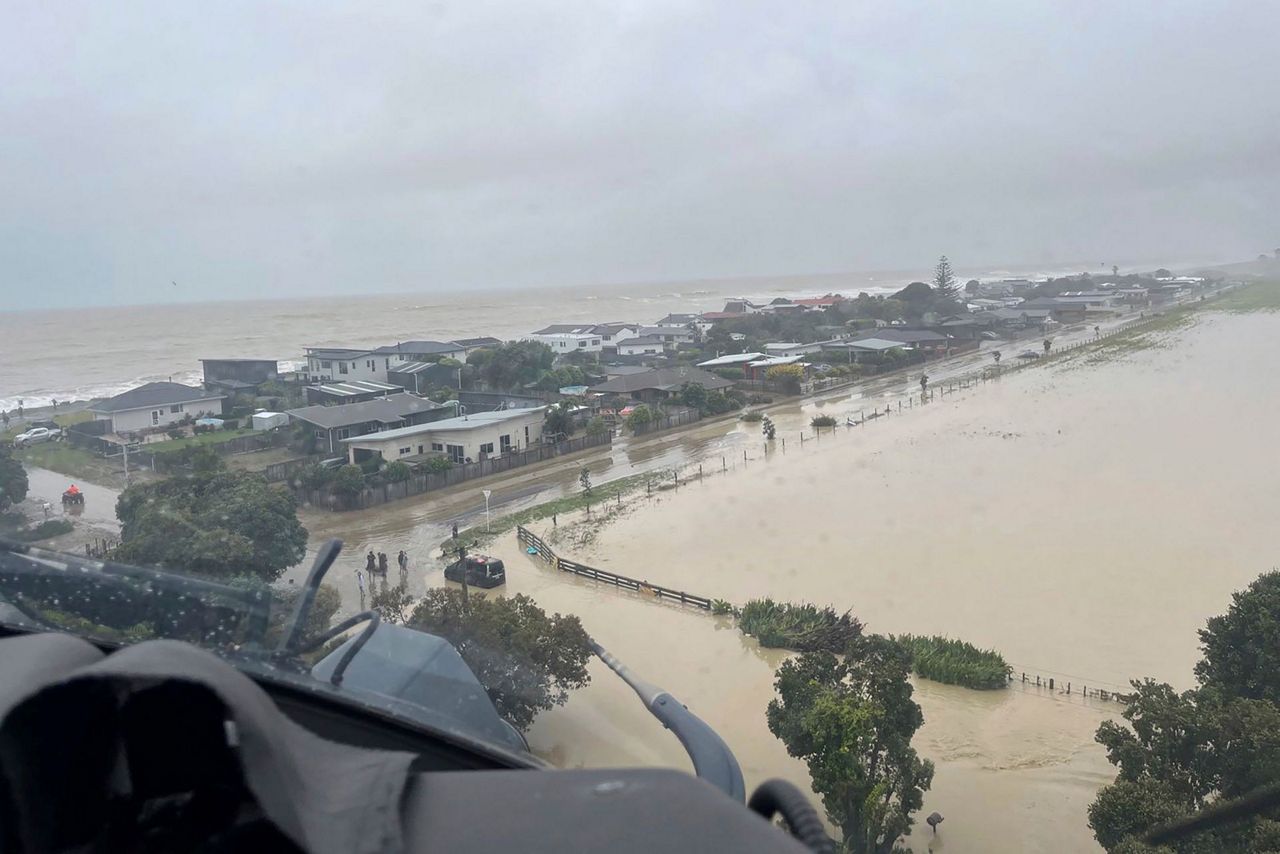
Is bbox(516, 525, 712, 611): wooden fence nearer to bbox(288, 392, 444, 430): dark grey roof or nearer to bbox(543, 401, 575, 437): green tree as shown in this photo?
bbox(288, 392, 444, 430): dark grey roof

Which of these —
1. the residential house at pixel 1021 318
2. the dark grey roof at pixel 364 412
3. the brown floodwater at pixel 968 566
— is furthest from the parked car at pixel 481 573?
the residential house at pixel 1021 318

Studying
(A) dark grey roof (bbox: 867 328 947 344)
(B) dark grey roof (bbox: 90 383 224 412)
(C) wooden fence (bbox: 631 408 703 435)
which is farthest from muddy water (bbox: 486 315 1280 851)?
(A) dark grey roof (bbox: 867 328 947 344)

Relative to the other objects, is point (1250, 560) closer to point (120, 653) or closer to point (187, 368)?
point (120, 653)

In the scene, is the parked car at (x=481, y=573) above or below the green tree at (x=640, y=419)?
below

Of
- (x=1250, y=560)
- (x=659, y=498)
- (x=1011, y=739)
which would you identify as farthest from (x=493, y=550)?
(x=1250, y=560)

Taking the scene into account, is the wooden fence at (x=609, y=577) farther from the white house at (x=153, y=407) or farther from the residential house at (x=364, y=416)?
the white house at (x=153, y=407)

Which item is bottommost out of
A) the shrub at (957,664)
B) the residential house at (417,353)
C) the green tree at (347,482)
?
the shrub at (957,664)

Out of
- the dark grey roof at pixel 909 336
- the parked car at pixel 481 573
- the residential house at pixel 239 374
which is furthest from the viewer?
the dark grey roof at pixel 909 336
